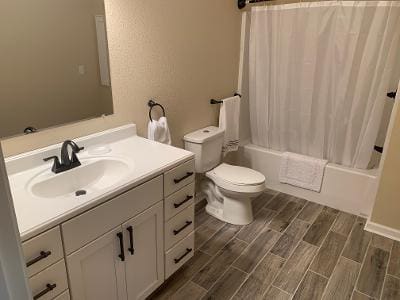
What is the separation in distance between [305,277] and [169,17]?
1.93m

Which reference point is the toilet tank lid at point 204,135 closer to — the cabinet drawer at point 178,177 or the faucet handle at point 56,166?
the cabinet drawer at point 178,177

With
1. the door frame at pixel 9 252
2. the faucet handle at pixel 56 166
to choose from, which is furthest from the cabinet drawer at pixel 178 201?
the door frame at pixel 9 252

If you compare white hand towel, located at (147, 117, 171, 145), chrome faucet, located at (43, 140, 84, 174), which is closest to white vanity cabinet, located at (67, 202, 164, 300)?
chrome faucet, located at (43, 140, 84, 174)

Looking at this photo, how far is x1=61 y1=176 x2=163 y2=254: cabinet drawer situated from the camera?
123 cm

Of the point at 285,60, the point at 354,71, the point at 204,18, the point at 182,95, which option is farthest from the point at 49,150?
the point at 354,71

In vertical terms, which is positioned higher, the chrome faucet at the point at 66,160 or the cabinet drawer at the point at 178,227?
the chrome faucet at the point at 66,160

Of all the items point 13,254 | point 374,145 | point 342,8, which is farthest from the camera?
point 374,145

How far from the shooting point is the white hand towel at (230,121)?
2.75m

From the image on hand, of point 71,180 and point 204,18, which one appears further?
point 204,18

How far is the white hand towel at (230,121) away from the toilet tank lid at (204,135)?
0.11 m

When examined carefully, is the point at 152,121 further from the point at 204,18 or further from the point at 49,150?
the point at 204,18

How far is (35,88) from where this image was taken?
1.56 meters

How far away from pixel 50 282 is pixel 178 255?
0.84 m

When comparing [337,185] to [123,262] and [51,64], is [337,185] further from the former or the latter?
[51,64]
